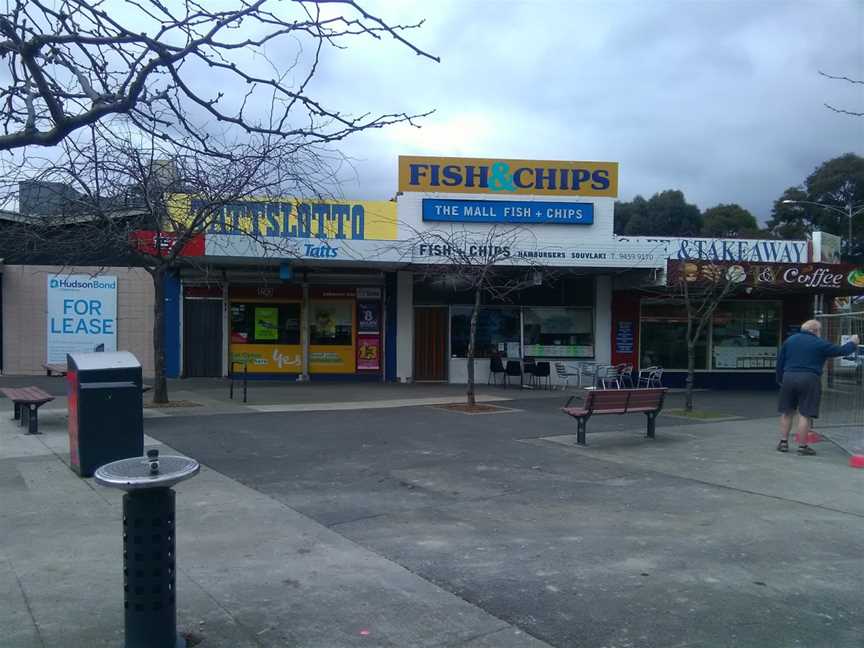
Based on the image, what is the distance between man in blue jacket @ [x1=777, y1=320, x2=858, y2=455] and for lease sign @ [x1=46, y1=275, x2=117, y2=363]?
16.8m

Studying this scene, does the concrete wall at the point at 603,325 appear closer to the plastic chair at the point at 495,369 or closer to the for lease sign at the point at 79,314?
the plastic chair at the point at 495,369

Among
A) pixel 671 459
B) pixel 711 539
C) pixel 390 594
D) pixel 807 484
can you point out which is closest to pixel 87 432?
pixel 390 594

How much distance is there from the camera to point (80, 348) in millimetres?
20609

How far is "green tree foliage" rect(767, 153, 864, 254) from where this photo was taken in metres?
42.8

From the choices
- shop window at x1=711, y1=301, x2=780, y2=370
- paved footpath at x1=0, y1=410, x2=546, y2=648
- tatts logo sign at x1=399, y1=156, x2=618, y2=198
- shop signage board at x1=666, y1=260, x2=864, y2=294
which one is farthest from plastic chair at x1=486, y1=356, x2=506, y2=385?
paved footpath at x1=0, y1=410, x2=546, y2=648

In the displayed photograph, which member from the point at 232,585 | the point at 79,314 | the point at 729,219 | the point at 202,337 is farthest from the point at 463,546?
the point at 729,219

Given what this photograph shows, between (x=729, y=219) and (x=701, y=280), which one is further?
(x=729, y=219)

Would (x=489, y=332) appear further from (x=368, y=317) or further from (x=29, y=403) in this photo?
(x=29, y=403)

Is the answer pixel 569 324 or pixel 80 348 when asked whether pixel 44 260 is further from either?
pixel 569 324

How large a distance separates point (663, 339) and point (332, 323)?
9441 millimetres

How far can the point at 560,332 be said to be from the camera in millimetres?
21969

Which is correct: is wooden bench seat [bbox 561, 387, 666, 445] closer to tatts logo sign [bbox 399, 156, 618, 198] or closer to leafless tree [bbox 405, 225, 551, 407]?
leafless tree [bbox 405, 225, 551, 407]

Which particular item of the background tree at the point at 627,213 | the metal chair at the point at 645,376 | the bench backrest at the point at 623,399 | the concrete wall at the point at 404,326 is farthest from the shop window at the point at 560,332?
the background tree at the point at 627,213

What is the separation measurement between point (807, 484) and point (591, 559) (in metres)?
4.03
